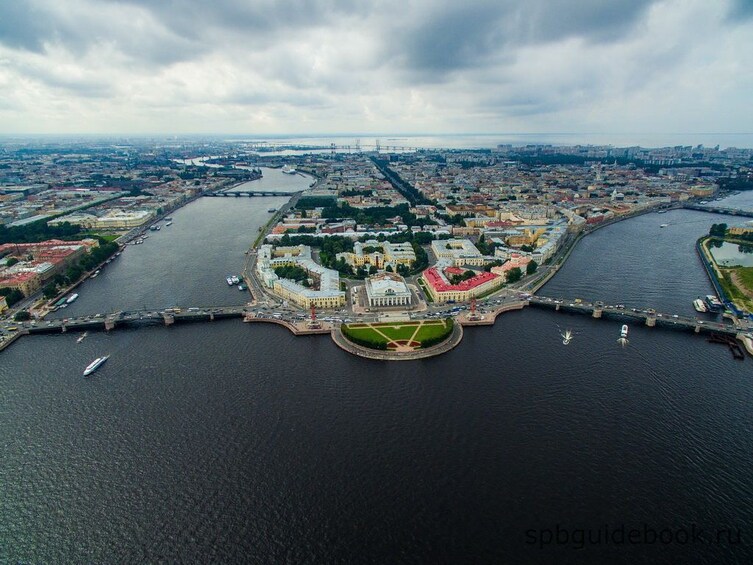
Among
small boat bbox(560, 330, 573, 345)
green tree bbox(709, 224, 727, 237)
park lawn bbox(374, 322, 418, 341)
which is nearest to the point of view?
small boat bbox(560, 330, 573, 345)

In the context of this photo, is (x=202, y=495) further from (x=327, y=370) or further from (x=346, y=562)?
(x=327, y=370)

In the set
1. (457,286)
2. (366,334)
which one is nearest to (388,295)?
(366,334)

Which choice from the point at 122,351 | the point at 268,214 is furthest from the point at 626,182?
the point at 122,351

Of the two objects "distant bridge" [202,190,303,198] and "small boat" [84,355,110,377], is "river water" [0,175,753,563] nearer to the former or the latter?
"small boat" [84,355,110,377]

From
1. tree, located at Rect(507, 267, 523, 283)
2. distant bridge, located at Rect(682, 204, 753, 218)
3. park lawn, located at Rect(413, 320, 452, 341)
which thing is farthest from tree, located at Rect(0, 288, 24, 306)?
distant bridge, located at Rect(682, 204, 753, 218)

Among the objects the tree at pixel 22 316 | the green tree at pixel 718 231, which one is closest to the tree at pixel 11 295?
the tree at pixel 22 316
